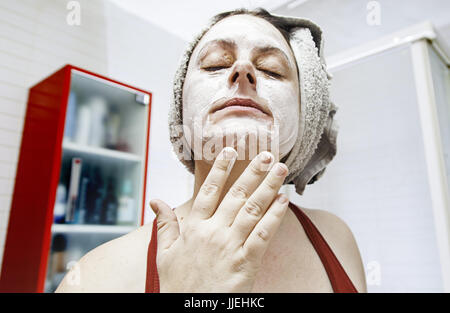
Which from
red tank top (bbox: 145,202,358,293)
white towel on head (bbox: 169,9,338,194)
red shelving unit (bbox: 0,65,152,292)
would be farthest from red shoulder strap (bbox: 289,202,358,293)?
red shelving unit (bbox: 0,65,152,292)

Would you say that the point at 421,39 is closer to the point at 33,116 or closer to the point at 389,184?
the point at 389,184

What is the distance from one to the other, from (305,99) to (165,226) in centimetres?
31

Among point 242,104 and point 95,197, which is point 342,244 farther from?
point 95,197

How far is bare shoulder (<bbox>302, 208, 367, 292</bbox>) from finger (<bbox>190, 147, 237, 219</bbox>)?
307 millimetres

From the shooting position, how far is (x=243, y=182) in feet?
1.14

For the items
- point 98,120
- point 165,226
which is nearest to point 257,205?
point 165,226

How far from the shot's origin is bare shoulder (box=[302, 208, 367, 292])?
1.68 feet

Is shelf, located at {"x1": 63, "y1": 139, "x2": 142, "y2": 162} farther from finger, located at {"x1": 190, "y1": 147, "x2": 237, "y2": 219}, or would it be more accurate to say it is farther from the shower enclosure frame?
the shower enclosure frame

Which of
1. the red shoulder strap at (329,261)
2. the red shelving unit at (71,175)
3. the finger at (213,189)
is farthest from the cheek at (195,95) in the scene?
the red shelving unit at (71,175)

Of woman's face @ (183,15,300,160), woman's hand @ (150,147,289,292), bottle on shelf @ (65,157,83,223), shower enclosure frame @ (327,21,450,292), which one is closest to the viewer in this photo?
woman's hand @ (150,147,289,292)

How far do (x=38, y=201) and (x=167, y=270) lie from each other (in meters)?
0.93

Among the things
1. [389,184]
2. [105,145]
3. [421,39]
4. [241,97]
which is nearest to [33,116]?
[105,145]

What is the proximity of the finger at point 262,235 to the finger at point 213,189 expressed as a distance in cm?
5

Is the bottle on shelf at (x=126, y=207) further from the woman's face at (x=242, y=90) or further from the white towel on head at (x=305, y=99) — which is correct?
the woman's face at (x=242, y=90)
